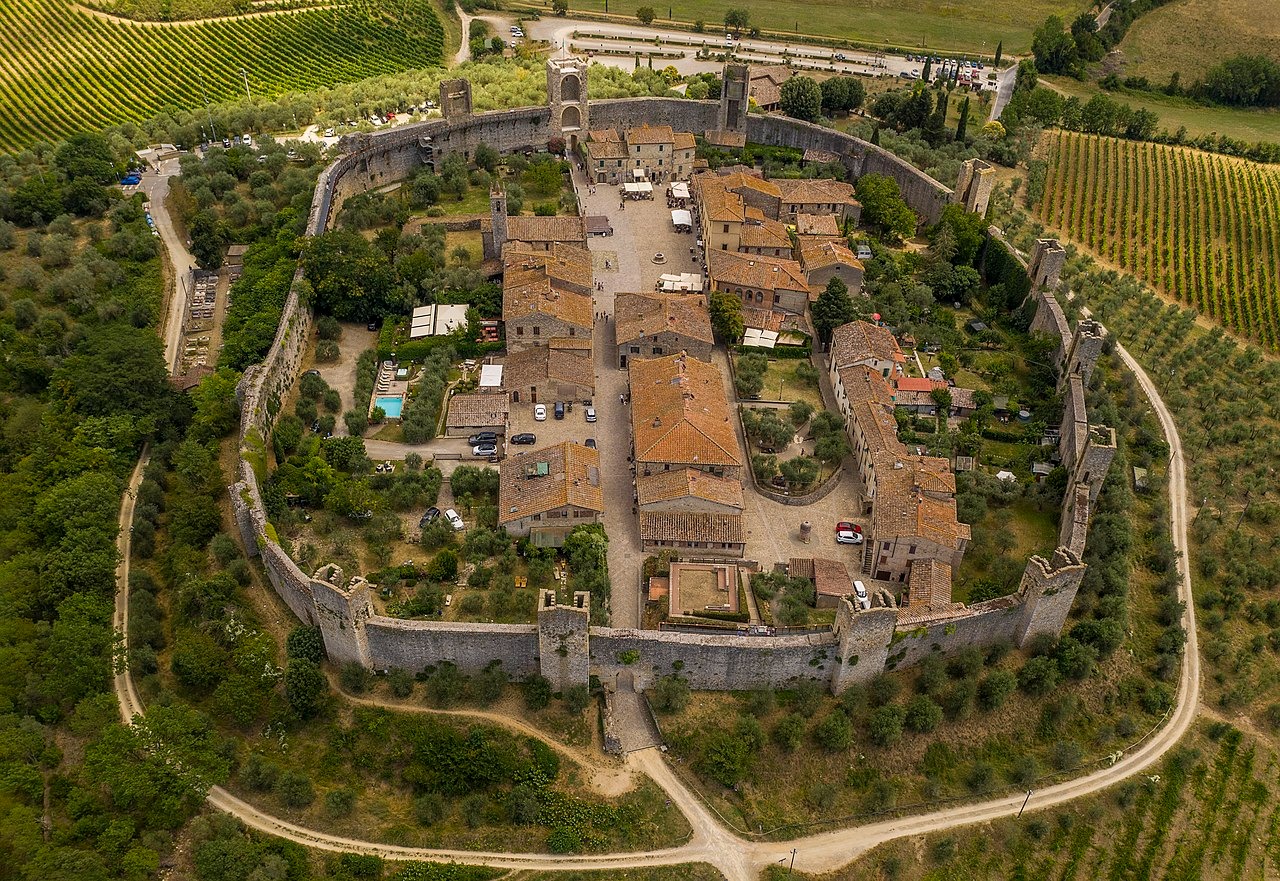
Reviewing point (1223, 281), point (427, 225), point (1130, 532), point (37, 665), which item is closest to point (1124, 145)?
point (1223, 281)

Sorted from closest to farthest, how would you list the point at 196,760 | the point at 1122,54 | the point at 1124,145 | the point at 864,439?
the point at 196,760 → the point at 864,439 → the point at 1124,145 → the point at 1122,54

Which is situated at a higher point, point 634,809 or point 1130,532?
point 1130,532

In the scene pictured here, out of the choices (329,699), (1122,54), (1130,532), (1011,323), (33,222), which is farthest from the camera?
(1122,54)

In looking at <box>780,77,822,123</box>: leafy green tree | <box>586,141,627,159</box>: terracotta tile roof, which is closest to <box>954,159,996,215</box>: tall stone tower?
<box>780,77,822,123</box>: leafy green tree

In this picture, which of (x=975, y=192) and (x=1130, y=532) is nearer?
(x=1130, y=532)

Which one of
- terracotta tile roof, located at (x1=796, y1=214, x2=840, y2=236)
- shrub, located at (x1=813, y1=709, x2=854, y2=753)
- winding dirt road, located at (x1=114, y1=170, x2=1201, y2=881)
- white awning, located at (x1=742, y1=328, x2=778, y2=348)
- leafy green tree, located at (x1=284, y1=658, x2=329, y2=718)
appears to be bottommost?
winding dirt road, located at (x1=114, y1=170, x2=1201, y2=881)

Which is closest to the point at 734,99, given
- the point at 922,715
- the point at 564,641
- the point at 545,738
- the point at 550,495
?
the point at 550,495

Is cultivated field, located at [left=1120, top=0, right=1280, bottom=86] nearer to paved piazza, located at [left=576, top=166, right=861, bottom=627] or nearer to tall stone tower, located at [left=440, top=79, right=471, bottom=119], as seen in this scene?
paved piazza, located at [left=576, top=166, right=861, bottom=627]

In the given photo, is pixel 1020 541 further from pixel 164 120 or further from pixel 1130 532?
pixel 164 120
